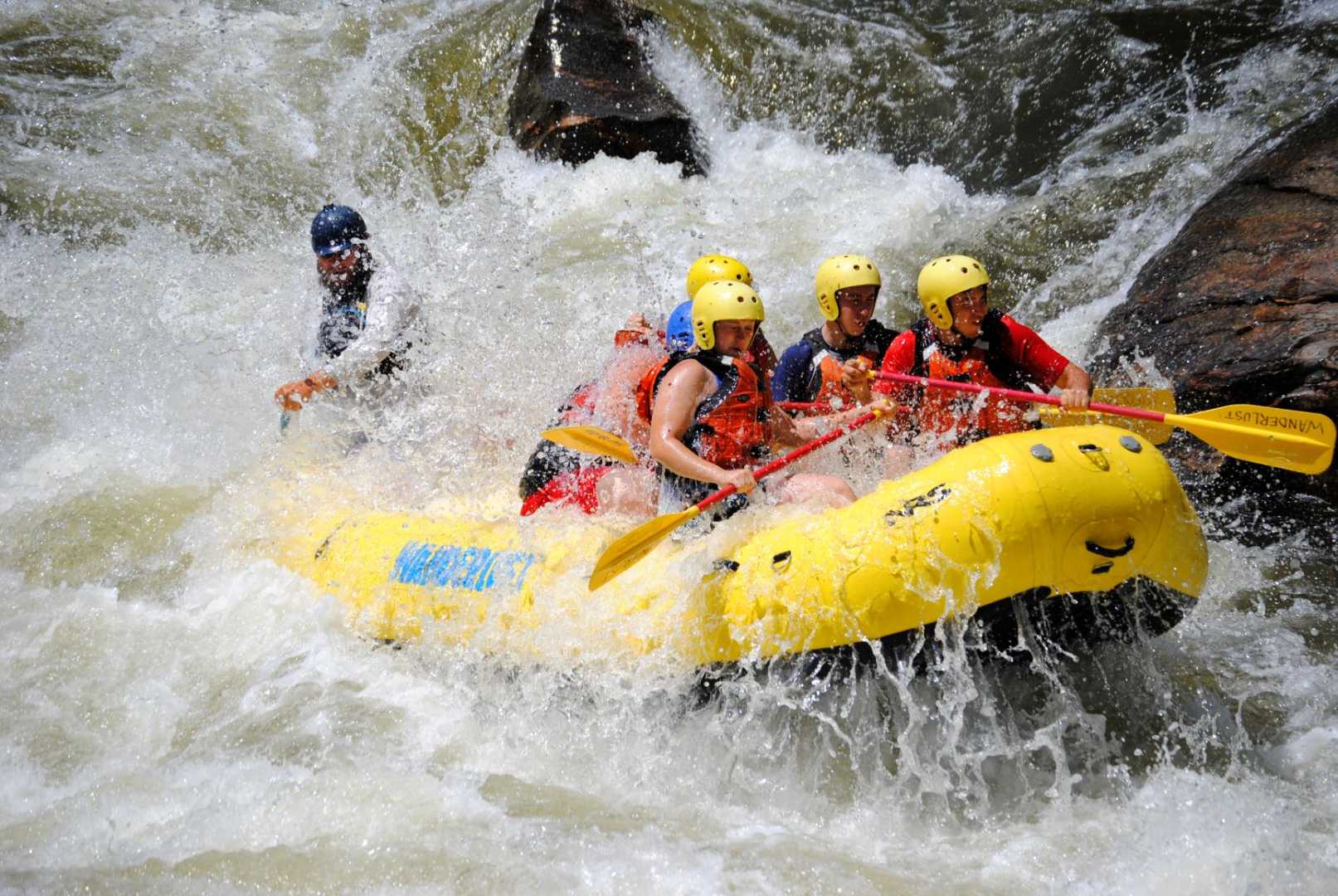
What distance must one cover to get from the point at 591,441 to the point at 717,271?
123cm

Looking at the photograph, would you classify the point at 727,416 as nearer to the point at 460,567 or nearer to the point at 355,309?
the point at 460,567

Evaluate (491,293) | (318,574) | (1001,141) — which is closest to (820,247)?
(1001,141)

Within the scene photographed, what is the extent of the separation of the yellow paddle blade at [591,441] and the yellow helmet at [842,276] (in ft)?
4.30

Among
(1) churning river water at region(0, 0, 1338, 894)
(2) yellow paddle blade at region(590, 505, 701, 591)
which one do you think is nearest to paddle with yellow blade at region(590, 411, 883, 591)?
(2) yellow paddle blade at region(590, 505, 701, 591)

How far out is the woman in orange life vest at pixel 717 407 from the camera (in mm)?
3764

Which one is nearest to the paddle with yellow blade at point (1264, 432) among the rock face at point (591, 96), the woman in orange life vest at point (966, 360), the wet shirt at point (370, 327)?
the woman in orange life vest at point (966, 360)

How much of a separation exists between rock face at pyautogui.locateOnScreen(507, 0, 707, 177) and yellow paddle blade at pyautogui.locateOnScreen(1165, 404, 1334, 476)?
5.62m

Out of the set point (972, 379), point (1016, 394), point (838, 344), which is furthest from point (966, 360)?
point (838, 344)

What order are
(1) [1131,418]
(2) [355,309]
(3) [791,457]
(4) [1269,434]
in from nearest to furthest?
(4) [1269,434] < (3) [791,457] < (1) [1131,418] < (2) [355,309]

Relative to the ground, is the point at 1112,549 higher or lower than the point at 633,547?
higher

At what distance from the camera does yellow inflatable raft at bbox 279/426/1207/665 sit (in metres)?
3.10

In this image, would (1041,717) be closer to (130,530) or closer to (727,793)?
(727,793)

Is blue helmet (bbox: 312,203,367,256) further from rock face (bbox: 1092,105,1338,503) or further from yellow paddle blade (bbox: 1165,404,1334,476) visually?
rock face (bbox: 1092,105,1338,503)

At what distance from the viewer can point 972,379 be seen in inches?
166
